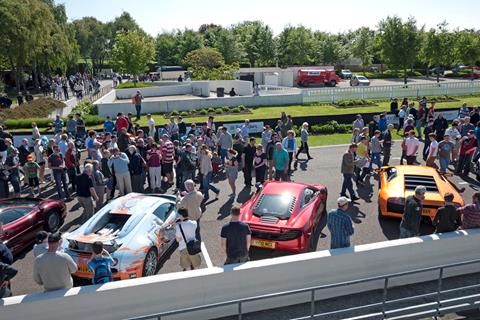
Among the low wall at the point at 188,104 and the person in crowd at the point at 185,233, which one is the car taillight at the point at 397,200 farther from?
the low wall at the point at 188,104

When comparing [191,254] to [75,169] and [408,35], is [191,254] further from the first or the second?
[408,35]

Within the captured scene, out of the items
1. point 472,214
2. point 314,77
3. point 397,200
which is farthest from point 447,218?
point 314,77

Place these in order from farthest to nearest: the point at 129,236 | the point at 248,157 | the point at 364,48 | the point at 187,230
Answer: the point at 364,48
the point at 248,157
the point at 129,236
the point at 187,230

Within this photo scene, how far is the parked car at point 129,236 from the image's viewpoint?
7.26 metres

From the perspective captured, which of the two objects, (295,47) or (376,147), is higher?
(295,47)

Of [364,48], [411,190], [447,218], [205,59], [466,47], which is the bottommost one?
[411,190]

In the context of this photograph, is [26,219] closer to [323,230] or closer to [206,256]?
[206,256]

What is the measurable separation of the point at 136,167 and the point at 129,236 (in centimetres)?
464

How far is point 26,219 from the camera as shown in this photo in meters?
9.19

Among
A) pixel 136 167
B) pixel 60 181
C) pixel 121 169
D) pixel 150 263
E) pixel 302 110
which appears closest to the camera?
pixel 150 263

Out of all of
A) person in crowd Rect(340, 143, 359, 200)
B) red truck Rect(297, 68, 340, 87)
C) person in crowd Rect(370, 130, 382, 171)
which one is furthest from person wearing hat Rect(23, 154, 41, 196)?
red truck Rect(297, 68, 340, 87)

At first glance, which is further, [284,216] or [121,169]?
[121,169]

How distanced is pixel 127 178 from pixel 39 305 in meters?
5.98

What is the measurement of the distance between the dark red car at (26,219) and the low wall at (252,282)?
3.23 metres
